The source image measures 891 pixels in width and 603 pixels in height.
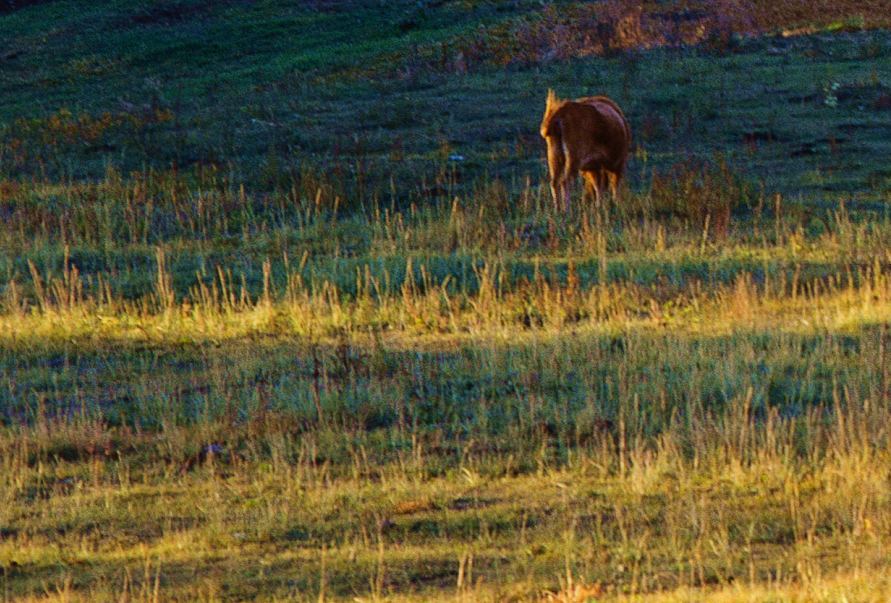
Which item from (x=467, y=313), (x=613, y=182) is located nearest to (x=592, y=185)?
(x=613, y=182)

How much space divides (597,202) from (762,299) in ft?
15.2

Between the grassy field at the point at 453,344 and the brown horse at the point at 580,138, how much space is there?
1.46ft

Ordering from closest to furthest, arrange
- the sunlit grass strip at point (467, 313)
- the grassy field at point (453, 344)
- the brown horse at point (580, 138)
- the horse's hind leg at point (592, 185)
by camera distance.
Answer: the grassy field at point (453, 344)
the sunlit grass strip at point (467, 313)
the brown horse at point (580, 138)
the horse's hind leg at point (592, 185)

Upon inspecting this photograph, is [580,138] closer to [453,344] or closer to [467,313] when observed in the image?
[467,313]

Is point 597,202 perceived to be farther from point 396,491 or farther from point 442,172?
point 396,491

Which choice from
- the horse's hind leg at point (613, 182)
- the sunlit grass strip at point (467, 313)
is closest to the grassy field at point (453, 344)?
the sunlit grass strip at point (467, 313)

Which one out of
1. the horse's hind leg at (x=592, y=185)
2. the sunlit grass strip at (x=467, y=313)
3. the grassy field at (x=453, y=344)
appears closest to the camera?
the grassy field at (x=453, y=344)

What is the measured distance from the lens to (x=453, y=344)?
11.6 m

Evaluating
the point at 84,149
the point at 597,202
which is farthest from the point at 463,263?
the point at 84,149

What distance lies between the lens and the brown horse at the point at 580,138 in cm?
1669

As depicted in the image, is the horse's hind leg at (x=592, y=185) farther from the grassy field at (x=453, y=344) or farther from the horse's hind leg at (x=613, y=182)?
the grassy field at (x=453, y=344)

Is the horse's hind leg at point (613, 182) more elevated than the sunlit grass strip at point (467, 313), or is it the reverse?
the sunlit grass strip at point (467, 313)

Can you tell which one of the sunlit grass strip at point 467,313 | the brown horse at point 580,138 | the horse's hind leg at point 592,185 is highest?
the brown horse at point 580,138

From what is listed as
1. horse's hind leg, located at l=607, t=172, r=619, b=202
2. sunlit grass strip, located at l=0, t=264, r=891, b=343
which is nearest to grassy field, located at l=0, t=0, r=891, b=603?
sunlit grass strip, located at l=0, t=264, r=891, b=343
